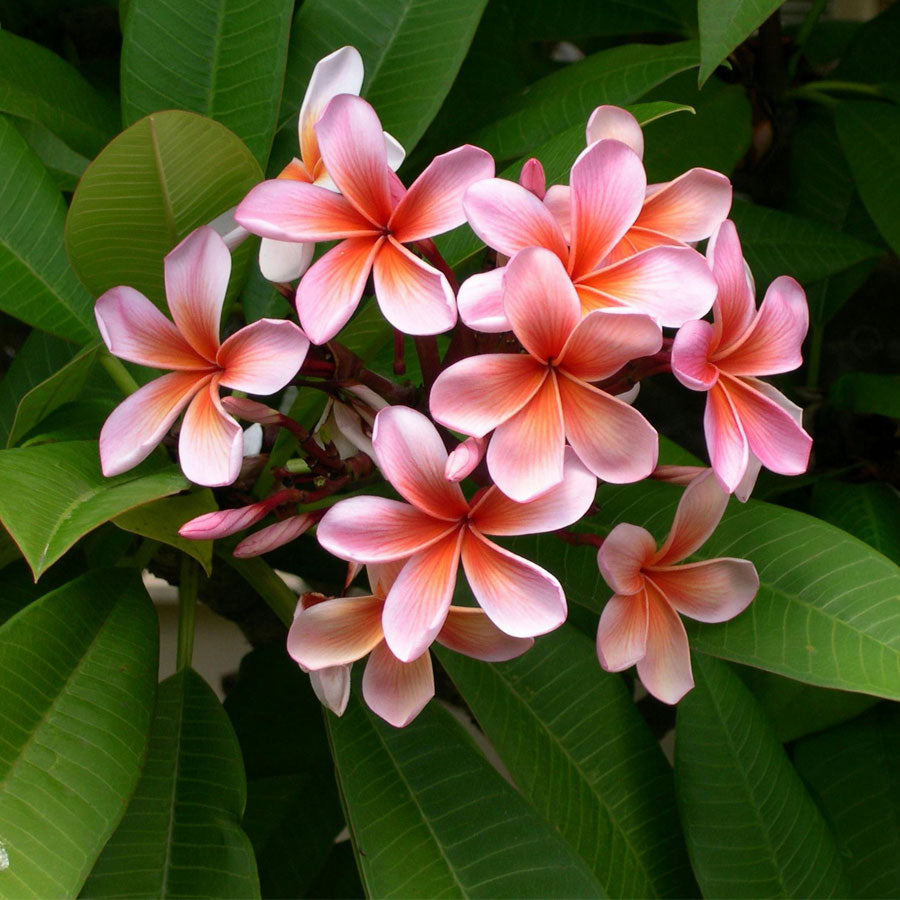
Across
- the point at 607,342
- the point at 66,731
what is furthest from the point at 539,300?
the point at 66,731

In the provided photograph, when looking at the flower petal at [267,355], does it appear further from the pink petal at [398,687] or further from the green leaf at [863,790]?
the green leaf at [863,790]

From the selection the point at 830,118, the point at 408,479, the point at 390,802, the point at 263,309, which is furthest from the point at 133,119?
the point at 830,118

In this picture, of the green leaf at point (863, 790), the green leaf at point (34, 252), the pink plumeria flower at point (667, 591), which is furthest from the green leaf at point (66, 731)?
the green leaf at point (863, 790)

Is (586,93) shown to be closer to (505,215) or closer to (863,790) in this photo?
(505,215)

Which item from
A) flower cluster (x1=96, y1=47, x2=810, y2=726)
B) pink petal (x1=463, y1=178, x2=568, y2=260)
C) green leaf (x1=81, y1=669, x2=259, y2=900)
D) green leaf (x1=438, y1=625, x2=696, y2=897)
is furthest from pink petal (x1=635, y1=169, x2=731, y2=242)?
green leaf (x1=81, y1=669, x2=259, y2=900)

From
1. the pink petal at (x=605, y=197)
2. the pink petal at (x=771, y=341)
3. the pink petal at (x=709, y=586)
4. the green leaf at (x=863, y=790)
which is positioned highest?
the pink petal at (x=605, y=197)

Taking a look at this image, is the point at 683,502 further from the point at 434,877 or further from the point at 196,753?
the point at 196,753
